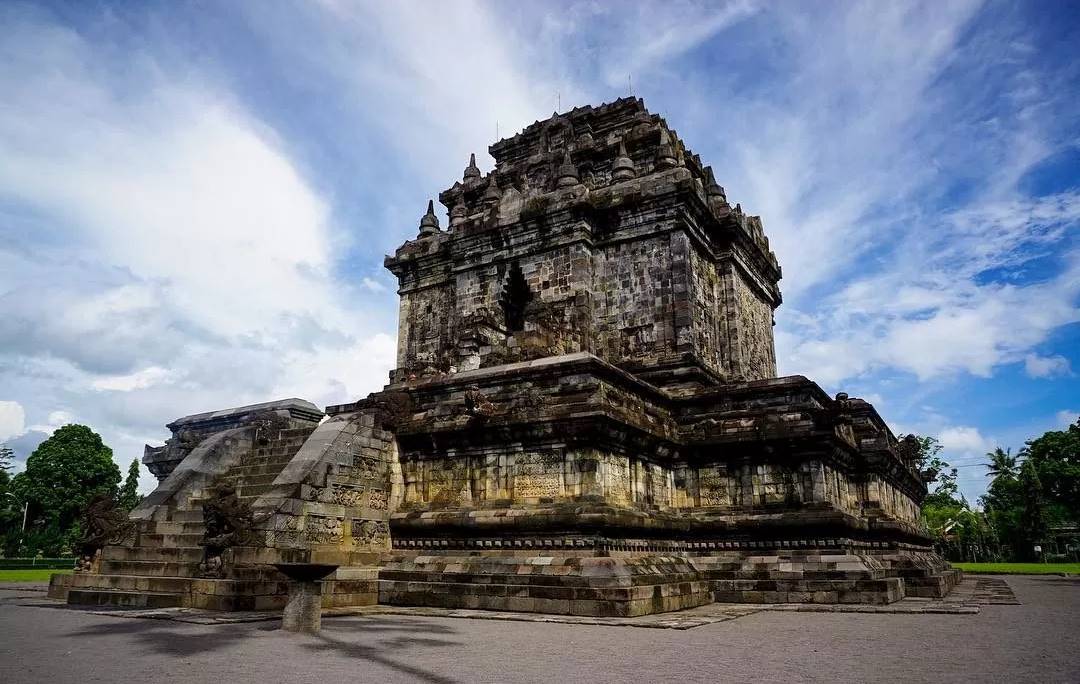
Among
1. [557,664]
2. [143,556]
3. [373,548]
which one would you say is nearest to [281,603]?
[373,548]

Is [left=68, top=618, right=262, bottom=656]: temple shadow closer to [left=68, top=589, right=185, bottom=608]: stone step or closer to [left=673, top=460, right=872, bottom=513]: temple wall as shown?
[left=68, top=589, right=185, bottom=608]: stone step

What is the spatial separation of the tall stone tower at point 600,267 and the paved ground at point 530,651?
863 cm

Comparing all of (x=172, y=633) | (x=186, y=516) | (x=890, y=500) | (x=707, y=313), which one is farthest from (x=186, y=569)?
(x=890, y=500)

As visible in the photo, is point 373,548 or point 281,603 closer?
point 281,603

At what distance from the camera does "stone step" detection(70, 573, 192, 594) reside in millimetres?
12547

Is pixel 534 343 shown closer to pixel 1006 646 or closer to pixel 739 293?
pixel 739 293

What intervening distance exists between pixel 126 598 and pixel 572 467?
25.9ft

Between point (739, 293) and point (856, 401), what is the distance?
16.3 feet

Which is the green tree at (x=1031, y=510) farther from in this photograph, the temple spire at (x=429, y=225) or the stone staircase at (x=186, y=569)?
the stone staircase at (x=186, y=569)

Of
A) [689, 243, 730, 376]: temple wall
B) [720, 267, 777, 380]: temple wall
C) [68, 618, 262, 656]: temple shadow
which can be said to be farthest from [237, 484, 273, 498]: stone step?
[720, 267, 777, 380]: temple wall

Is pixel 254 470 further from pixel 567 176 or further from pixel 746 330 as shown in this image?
pixel 746 330

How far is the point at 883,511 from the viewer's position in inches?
714

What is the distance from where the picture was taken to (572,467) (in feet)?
46.0

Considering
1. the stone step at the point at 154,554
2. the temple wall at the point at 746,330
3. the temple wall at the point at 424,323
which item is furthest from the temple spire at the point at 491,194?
the stone step at the point at 154,554
